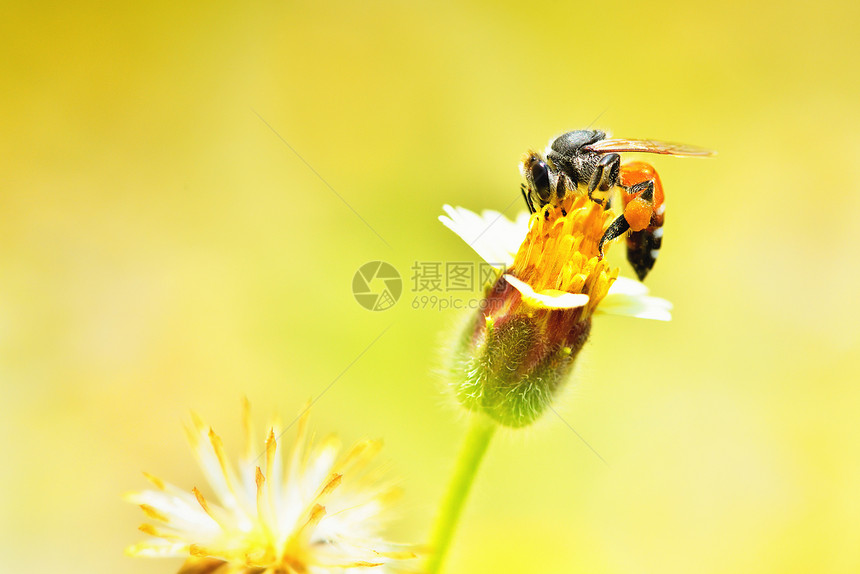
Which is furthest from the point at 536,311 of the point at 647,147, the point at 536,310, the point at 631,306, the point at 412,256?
the point at 412,256

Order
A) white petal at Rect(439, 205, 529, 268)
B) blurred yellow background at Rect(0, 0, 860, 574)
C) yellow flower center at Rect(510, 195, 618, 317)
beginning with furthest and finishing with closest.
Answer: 1. blurred yellow background at Rect(0, 0, 860, 574)
2. white petal at Rect(439, 205, 529, 268)
3. yellow flower center at Rect(510, 195, 618, 317)

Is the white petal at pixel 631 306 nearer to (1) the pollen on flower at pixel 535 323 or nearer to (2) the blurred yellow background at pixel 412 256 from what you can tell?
(1) the pollen on flower at pixel 535 323

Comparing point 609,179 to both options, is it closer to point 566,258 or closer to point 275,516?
point 566,258

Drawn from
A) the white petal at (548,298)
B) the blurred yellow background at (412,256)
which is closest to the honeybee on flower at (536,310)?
the white petal at (548,298)

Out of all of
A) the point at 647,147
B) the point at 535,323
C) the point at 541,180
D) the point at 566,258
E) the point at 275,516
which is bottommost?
the point at 275,516

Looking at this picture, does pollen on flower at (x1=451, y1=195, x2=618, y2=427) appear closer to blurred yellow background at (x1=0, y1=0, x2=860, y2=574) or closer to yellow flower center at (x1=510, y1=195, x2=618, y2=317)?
yellow flower center at (x1=510, y1=195, x2=618, y2=317)

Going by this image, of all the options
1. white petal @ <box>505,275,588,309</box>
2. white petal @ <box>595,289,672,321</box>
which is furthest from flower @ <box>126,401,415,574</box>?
white petal @ <box>595,289,672,321</box>
